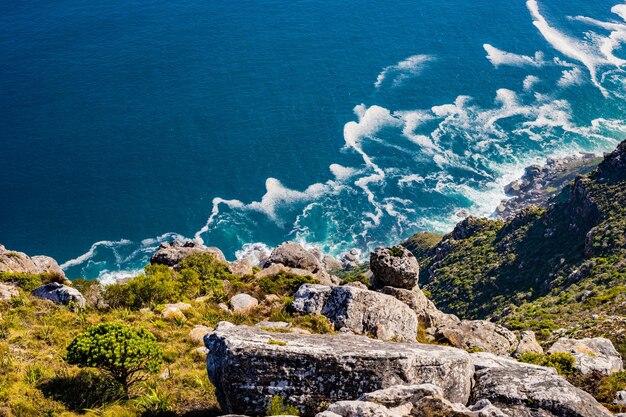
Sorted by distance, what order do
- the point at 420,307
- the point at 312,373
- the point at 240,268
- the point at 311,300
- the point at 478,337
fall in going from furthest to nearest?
the point at 240,268, the point at 420,307, the point at 478,337, the point at 311,300, the point at 312,373

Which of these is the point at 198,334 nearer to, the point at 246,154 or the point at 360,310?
the point at 360,310

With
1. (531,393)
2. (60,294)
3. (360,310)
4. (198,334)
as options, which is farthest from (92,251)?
(531,393)

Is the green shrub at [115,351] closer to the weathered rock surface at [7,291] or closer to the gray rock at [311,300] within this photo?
the gray rock at [311,300]

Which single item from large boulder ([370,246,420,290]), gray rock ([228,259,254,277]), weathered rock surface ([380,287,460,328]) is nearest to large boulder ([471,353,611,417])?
weathered rock surface ([380,287,460,328])

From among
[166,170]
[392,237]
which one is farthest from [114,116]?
[392,237]

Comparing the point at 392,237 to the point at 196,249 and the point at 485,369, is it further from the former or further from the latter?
the point at 485,369
